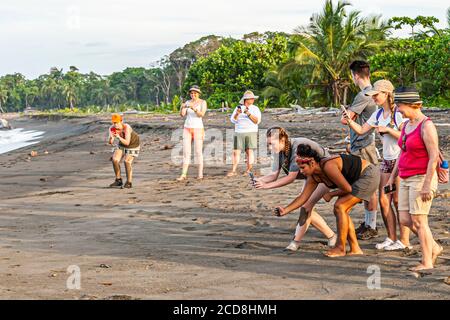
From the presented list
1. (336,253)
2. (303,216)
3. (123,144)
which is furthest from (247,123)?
(336,253)

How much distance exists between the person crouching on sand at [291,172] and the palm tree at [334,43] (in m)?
27.7

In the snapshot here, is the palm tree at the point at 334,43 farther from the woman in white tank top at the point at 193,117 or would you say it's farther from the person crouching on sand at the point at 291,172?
the person crouching on sand at the point at 291,172

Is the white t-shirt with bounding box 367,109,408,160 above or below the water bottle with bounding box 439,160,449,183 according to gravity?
above

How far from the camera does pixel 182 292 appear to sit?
4586 millimetres

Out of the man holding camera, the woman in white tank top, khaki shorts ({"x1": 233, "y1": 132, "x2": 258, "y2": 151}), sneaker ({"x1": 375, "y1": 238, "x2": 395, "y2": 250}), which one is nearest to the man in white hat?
khaki shorts ({"x1": 233, "y1": 132, "x2": 258, "y2": 151})

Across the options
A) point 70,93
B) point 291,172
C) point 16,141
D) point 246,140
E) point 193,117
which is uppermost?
point 70,93

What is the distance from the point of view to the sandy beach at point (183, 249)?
182 inches

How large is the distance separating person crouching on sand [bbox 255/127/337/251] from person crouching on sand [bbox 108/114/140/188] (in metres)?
5.07

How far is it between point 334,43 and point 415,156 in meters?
29.2

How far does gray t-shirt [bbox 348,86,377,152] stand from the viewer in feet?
19.9

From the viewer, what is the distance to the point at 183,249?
5996mm

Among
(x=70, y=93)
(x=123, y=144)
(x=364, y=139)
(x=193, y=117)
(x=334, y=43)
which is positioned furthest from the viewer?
(x=70, y=93)

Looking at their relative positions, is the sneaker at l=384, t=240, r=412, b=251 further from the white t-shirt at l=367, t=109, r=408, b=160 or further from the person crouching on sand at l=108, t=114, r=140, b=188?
the person crouching on sand at l=108, t=114, r=140, b=188

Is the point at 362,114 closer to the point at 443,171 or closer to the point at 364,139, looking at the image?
the point at 364,139
